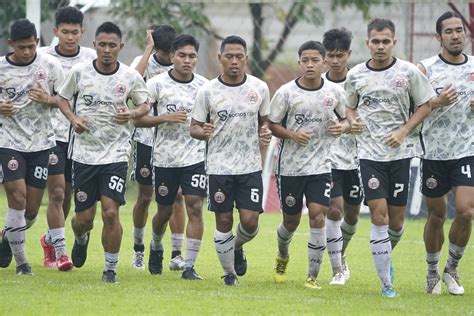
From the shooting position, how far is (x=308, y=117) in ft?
38.6

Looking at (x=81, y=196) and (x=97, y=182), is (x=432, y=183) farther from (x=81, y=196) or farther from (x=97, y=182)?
(x=81, y=196)

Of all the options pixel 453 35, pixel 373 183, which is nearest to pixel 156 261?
pixel 373 183

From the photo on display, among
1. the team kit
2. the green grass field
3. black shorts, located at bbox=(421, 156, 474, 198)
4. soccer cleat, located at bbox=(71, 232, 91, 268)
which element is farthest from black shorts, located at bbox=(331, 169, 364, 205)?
soccer cleat, located at bbox=(71, 232, 91, 268)

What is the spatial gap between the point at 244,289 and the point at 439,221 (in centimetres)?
189

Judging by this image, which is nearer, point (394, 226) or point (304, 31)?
point (394, 226)

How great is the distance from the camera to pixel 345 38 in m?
12.5

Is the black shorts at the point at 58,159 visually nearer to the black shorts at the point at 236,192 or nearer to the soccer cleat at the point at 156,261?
the soccer cleat at the point at 156,261

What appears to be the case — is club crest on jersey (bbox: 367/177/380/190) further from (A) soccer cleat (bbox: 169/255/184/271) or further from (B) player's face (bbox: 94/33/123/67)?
(A) soccer cleat (bbox: 169/255/184/271)

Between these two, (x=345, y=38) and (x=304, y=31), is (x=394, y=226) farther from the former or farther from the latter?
(x=304, y=31)

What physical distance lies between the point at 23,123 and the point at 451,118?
3.99 m

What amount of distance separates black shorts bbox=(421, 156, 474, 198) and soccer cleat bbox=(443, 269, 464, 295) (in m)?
0.72

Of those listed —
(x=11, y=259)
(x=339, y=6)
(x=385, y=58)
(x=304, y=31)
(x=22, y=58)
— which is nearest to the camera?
(x=385, y=58)

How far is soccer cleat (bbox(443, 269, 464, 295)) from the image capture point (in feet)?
37.6

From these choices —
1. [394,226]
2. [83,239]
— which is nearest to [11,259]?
[83,239]
